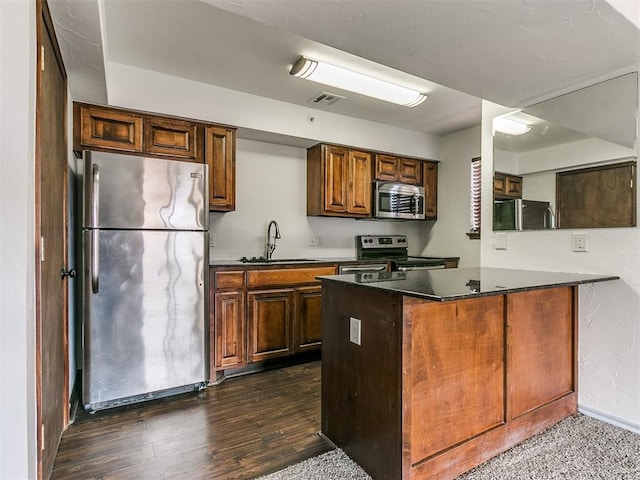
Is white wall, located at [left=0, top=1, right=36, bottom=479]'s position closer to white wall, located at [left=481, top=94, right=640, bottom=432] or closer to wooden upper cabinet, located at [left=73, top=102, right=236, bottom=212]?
wooden upper cabinet, located at [left=73, top=102, right=236, bottom=212]

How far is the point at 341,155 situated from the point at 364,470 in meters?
2.96

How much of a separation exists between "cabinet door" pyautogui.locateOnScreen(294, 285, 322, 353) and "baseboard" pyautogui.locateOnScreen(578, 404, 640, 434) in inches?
78.5

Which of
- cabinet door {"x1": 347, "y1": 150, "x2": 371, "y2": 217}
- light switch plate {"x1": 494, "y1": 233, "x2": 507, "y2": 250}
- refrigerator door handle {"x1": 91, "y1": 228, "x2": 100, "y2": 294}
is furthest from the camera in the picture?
cabinet door {"x1": 347, "y1": 150, "x2": 371, "y2": 217}

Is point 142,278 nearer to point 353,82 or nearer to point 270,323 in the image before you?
point 270,323

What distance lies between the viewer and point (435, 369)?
1684 millimetres

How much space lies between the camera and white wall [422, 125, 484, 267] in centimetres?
433

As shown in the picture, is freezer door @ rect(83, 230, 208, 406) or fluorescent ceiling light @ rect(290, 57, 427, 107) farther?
fluorescent ceiling light @ rect(290, 57, 427, 107)

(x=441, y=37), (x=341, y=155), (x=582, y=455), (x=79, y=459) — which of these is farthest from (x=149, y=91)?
(x=582, y=455)

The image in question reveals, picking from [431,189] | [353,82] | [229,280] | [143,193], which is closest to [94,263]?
[143,193]

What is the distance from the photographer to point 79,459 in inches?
74.5

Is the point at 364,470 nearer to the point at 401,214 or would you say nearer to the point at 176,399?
the point at 176,399

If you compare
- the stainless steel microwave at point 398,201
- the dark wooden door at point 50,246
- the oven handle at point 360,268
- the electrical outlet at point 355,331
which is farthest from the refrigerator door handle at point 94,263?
the stainless steel microwave at point 398,201

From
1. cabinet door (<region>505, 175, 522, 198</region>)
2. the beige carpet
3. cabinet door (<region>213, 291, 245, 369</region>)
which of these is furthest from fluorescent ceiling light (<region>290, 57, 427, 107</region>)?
the beige carpet

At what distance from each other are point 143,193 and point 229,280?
952mm
